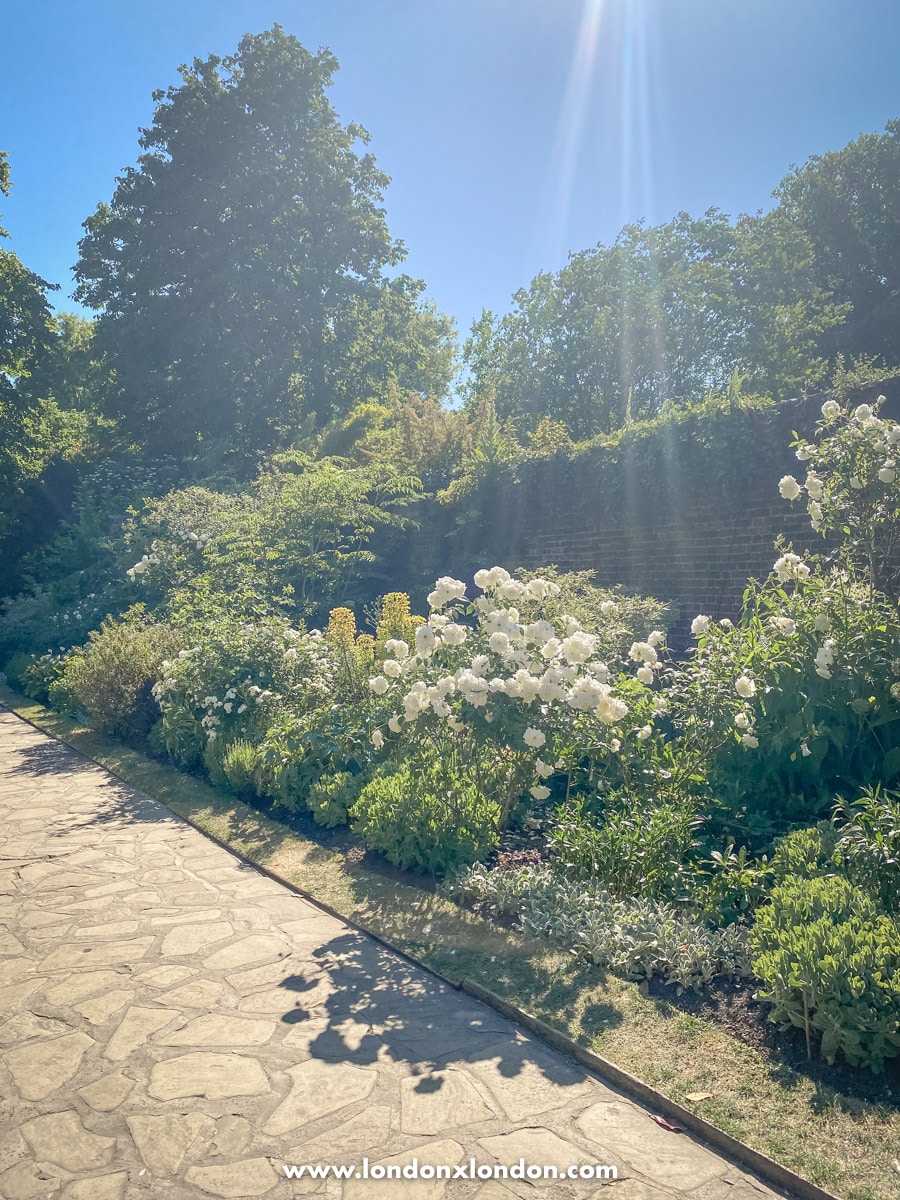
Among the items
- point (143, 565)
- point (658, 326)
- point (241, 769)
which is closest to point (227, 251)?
point (658, 326)

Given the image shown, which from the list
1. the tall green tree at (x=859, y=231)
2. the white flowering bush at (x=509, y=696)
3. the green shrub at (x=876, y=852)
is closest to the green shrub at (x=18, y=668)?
the white flowering bush at (x=509, y=696)

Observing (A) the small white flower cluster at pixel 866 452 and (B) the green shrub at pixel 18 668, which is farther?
(B) the green shrub at pixel 18 668

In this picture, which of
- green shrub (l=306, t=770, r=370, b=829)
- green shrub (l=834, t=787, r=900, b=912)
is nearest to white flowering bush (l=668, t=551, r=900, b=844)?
green shrub (l=834, t=787, r=900, b=912)

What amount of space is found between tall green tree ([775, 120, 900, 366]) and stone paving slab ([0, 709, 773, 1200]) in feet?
88.4

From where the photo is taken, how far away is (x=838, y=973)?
277 cm

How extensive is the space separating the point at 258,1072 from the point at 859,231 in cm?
3036

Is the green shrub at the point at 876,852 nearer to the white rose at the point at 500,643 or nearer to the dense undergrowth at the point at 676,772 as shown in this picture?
the dense undergrowth at the point at 676,772

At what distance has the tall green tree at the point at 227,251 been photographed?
24484 mm

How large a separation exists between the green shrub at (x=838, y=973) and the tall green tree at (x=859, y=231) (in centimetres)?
2642

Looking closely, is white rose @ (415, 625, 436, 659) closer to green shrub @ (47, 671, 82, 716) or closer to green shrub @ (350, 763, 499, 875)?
green shrub @ (350, 763, 499, 875)

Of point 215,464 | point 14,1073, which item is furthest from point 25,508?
point 14,1073

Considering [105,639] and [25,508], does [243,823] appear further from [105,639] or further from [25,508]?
[25,508]

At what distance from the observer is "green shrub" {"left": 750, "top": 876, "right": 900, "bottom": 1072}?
2.69m

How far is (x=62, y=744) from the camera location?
910 cm
